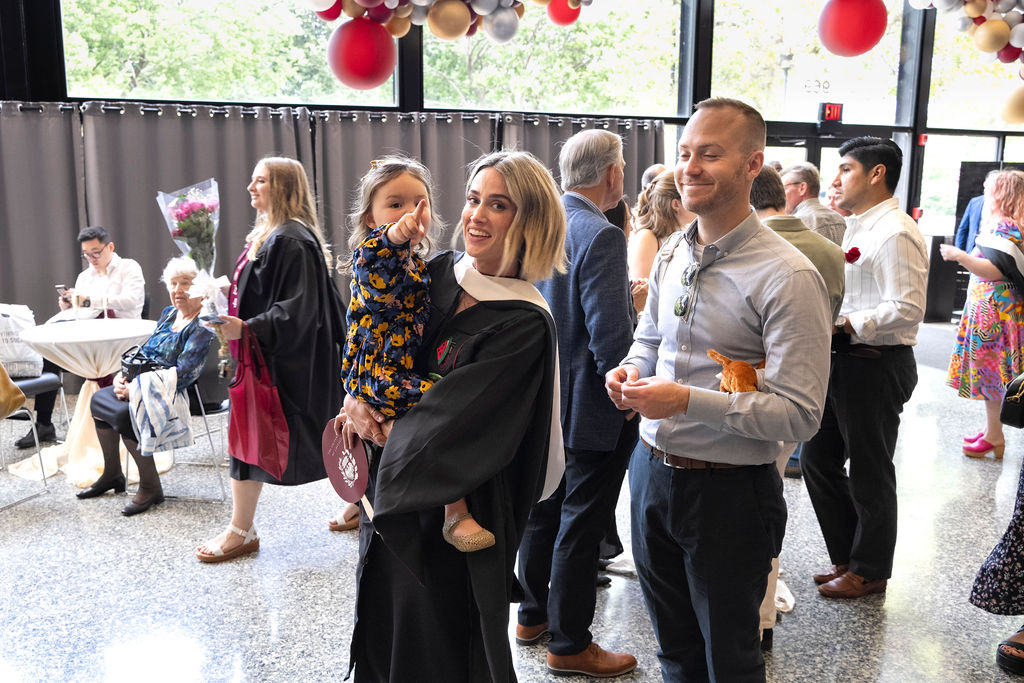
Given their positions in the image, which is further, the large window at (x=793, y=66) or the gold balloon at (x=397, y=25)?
the large window at (x=793, y=66)

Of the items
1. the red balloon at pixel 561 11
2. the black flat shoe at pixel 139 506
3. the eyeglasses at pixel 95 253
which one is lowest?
the black flat shoe at pixel 139 506

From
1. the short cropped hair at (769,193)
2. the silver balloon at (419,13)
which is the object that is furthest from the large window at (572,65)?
the short cropped hair at (769,193)

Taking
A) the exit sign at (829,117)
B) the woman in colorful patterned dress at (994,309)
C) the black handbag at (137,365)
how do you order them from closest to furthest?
the black handbag at (137,365) → the woman in colorful patterned dress at (994,309) → the exit sign at (829,117)

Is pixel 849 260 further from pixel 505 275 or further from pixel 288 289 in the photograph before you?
pixel 288 289

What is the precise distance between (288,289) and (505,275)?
5.66 ft

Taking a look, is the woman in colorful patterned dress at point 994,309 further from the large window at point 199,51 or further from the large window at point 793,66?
the large window at point 199,51

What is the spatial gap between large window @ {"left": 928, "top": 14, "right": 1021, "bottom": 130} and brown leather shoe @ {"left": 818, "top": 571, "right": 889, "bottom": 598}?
277 inches

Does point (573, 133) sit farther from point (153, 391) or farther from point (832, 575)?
point (832, 575)

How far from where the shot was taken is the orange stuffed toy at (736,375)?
5.46 ft

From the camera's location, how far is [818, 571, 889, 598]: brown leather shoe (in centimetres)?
299

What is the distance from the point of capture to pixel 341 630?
279 centimetres

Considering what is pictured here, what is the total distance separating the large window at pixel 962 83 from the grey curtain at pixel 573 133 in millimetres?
3438

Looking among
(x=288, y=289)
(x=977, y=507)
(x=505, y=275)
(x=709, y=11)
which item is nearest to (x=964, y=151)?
(x=709, y=11)

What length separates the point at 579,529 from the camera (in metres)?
2.43
